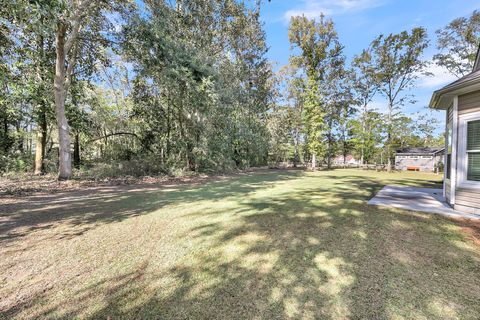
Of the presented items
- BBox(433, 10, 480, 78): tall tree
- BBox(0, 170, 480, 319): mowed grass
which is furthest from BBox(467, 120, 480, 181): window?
BBox(433, 10, 480, 78): tall tree

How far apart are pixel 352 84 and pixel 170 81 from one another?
75.0 ft

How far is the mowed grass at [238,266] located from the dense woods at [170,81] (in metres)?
4.98

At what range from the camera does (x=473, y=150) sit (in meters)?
4.50

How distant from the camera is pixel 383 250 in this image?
294 centimetres

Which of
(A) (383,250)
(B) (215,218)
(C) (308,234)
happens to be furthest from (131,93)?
(A) (383,250)

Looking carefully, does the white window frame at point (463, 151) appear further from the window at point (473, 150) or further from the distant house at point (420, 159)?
the distant house at point (420, 159)

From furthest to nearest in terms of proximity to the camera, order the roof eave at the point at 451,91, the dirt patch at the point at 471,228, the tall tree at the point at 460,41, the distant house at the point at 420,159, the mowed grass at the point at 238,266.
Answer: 1. the distant house at the point at 420,159
2. the tall tree at the point at 460,41
3. the roof eave at the point at 451,91
4. the dirt patch at the point at 471,228
5. the mowed grass at the point at 238,266

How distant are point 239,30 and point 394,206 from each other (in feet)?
54.5

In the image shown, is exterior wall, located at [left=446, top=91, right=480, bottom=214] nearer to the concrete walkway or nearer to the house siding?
the house siding

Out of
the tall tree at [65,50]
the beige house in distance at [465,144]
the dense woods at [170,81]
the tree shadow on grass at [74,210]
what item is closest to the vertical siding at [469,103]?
the beige house in distance at [465,144]

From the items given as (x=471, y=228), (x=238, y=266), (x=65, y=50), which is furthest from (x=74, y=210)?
(x=471, y=228)

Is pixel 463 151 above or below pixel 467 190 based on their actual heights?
above

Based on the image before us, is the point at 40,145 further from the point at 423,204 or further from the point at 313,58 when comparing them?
the point at 313,58

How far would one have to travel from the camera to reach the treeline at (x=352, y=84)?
65.3 feet
